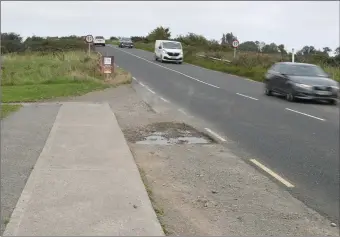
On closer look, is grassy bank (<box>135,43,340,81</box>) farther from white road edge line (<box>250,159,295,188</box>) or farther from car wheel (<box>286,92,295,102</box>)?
white road edge line (<box>250,159,295,188</box>)

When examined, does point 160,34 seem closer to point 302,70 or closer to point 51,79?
point 51,79

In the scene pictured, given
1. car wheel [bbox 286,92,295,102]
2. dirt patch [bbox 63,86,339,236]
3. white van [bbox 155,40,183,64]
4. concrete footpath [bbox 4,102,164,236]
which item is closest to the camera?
concrete footpath [bbox 4,102,164,236]

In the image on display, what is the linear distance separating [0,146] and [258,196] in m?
4.61

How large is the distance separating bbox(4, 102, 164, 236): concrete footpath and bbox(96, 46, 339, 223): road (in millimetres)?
2262

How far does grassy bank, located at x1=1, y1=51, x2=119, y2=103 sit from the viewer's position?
18000 mm

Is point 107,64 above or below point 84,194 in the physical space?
above

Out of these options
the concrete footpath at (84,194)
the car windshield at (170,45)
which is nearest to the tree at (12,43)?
the car windshield at (170,45)

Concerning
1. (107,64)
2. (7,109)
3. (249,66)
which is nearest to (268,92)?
(107,64)

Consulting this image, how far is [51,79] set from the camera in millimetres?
23250

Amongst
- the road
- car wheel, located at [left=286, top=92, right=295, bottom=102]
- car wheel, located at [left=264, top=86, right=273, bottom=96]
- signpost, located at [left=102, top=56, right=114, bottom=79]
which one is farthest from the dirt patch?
signpost, located at [left=102, top=56, right=114, bottom=79]

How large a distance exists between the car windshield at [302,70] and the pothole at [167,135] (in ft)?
29.3

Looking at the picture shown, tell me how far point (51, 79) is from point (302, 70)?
37.5 feet

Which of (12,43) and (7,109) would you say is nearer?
(7,109)

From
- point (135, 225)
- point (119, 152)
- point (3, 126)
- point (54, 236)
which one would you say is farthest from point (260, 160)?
point (3, 126)
